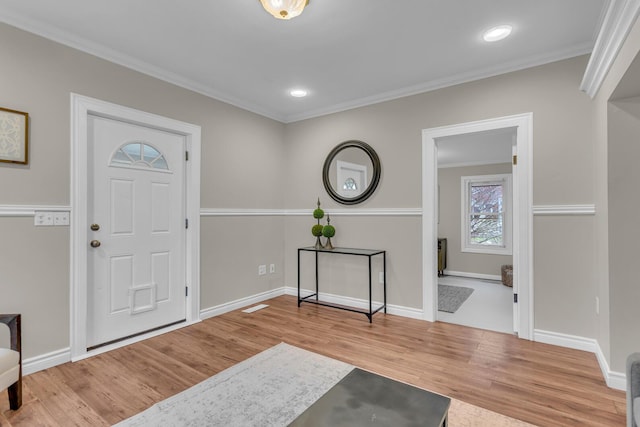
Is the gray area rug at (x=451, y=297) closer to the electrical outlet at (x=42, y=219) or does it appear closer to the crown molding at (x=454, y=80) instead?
the crown molding at (x=454, y=80)

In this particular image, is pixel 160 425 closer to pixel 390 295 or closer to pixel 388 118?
pixel 390 295

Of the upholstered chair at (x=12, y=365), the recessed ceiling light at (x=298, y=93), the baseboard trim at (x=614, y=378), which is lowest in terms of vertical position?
the baseboard trim at (x=614, y=378)

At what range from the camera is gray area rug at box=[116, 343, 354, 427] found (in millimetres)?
1780

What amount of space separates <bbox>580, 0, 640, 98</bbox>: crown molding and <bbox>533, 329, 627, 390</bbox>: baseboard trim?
195 centimetres

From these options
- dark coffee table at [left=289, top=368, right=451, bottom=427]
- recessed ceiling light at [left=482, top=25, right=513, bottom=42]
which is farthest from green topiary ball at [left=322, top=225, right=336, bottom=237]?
dark coffee table at [left=289, top=368, right=451, bottom=427]

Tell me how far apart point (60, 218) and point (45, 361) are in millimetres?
1040

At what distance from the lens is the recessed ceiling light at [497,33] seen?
2340mm

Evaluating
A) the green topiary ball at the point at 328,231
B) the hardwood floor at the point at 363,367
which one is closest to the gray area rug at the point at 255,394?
the hardwood floor at the point at 363,367

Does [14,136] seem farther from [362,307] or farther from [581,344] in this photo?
[581,344]

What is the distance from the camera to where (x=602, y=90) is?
2266 millimetres

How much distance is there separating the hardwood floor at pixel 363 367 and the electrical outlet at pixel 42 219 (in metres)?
1.06

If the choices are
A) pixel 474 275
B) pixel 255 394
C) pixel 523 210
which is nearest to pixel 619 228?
pixel 523 210

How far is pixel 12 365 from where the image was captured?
5.78 feet

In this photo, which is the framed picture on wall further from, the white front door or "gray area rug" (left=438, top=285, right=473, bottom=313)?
"gray area rug" (left=438, top=285, right=473, bottom=313)
